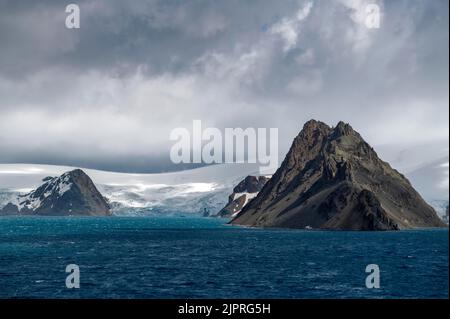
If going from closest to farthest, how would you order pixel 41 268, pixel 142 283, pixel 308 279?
1. pixel 142 283
2. pixel 308 279
3. pixel 41 268

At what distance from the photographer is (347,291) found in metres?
90.9

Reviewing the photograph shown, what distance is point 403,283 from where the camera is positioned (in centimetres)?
10131

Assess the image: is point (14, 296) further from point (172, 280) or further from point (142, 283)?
point (172, 280)
